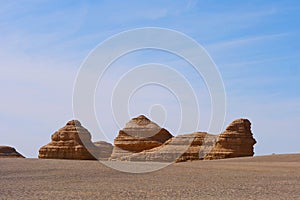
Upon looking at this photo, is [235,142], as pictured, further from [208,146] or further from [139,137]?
[139,137]

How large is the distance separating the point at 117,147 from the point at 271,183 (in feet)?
187

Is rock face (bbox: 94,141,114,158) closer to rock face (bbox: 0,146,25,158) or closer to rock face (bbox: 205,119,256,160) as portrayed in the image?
rock face (bbox: 0,146,25,158)

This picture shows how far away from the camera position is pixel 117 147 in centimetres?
7706

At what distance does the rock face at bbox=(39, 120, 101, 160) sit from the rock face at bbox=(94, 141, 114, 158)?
251 centimetres

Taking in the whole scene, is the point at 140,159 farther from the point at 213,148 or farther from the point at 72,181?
the point at 72,181

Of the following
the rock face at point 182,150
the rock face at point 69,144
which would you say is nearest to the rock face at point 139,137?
the rock face at point 69,144

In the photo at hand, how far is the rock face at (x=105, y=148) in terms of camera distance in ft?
259

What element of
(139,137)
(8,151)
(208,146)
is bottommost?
(208,146)

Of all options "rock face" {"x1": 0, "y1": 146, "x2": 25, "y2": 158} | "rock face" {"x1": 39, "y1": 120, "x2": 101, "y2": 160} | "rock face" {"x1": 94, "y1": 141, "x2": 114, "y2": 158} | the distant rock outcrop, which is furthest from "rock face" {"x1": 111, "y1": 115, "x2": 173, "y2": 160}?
"rock face" {"x1": 0, "y1": 146, "x2": 25, "y2": 158}

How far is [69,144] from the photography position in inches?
2808

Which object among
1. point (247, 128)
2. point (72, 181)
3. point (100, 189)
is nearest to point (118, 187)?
point (100, 189)

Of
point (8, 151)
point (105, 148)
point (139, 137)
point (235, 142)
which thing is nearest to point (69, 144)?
point (139, 137)

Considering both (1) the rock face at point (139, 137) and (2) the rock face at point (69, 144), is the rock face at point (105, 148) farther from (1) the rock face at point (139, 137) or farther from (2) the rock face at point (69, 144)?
(1) the rock face at point (139, 137)

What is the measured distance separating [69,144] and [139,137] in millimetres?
11946
